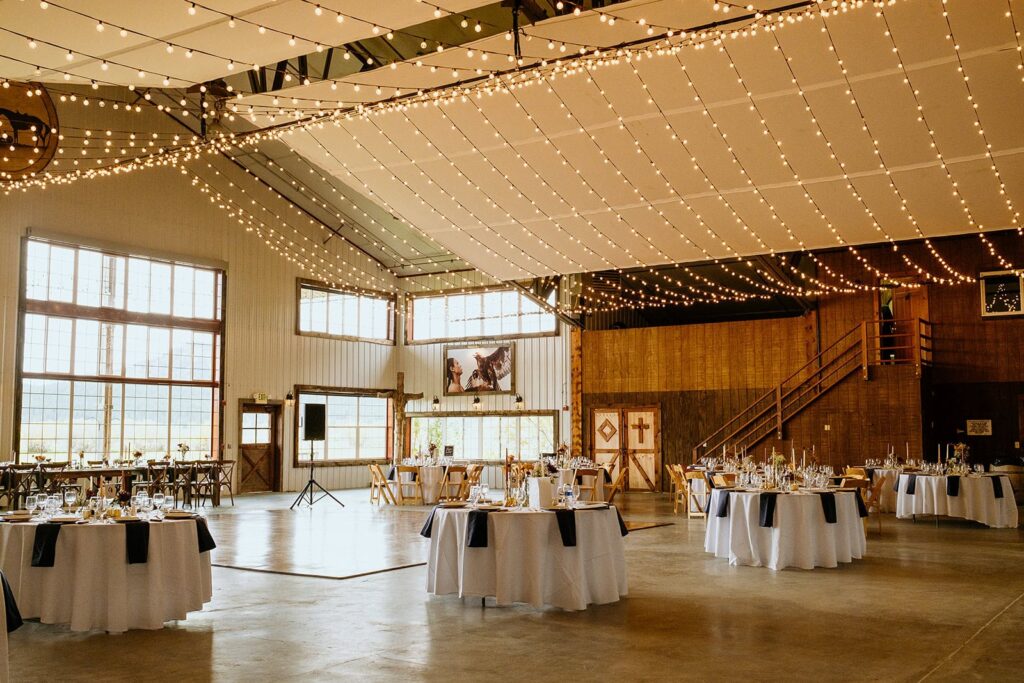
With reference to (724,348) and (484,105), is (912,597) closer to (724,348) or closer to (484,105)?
(484,105)

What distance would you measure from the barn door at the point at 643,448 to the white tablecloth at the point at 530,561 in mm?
12801

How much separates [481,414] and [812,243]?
411 inches

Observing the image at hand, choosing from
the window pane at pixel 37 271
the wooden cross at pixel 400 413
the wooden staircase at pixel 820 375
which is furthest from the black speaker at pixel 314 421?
the wooden staircase at pixel 820 375

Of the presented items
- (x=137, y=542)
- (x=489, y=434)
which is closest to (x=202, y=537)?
(x=137, y=542)

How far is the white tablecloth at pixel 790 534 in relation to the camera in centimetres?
838

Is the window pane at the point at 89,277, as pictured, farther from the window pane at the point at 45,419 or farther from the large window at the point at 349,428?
the large window at the point at 349,428

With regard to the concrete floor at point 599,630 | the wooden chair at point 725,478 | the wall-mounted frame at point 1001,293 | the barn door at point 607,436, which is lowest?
the concrete floor at point 599,630

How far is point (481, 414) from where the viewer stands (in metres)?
22.0

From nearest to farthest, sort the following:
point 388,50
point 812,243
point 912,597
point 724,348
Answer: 1. point 912,597
2. point 388,50
3. point 812,243
4. point 724,348

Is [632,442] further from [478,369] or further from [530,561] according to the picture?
[530,561]

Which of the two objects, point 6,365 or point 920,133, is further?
point 6,365

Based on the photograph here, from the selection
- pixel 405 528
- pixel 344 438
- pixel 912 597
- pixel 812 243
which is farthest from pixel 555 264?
pixel 912 597

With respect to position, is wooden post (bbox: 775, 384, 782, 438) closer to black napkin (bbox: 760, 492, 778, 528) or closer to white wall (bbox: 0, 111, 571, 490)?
white wall (bbox: 0, 111, 571, 490)

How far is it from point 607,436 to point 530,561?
13.8m
